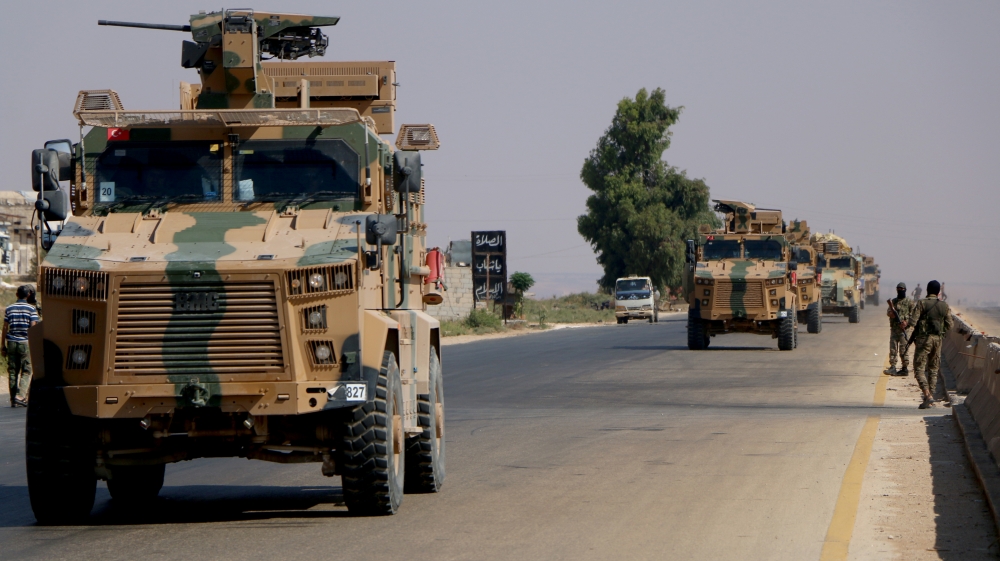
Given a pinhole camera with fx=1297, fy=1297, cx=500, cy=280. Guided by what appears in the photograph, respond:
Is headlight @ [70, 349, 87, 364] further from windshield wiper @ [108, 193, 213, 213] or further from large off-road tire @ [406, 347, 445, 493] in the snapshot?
large off-road tire @ [406, 347, 445, 493]

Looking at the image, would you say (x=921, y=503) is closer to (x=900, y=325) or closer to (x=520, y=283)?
(x=900, y=325)

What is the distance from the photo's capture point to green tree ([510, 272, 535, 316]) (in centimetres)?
5481

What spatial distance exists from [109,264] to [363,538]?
2.25 metres

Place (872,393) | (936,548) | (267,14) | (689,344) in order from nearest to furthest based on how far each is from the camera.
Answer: (936,548)
(267,14)
(872,393)
(689,344)

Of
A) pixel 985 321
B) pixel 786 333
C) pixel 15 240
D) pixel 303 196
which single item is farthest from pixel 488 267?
pixel 303 196

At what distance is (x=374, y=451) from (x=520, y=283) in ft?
155

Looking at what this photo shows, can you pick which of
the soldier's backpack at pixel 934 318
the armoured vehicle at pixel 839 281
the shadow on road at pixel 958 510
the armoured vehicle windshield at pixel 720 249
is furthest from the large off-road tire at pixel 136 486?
the armoured vehicle at pixel 839 281

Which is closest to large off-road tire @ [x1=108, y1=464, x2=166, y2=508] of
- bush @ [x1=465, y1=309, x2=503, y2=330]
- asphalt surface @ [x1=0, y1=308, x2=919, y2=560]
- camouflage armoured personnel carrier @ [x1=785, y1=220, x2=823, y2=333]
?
asphalt surface @ [x1=0, y1=308, x2=919, y2=560]

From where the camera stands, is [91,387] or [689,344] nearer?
[91,387]

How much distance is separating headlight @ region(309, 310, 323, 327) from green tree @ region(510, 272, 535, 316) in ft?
153

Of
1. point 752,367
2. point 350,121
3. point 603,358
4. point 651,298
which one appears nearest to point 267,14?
point 350,121

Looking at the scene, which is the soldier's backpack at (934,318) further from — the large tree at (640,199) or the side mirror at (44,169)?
the large tree at (640,199)

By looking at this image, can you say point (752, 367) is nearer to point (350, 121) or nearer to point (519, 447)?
point (519, 447)

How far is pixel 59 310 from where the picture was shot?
25.8 feet
